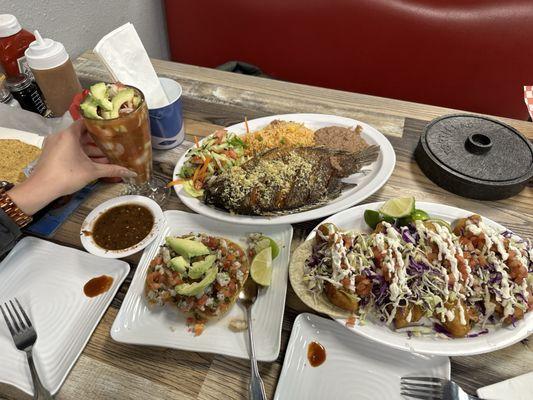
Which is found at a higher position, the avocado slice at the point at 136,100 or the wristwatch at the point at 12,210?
the avocado slice at the point at 136,100

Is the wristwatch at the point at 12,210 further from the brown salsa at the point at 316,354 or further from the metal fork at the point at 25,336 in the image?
the brown salsa at the point at 316,354

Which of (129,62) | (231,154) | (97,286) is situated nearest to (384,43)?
(231,154)

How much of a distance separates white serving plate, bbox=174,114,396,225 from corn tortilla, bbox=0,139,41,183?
32.5 inches

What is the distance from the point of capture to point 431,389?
121 centimetres

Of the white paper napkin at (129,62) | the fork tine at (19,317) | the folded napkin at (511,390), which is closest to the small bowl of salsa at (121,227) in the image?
the fork tine at (19,317)

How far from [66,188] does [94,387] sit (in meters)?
0.88

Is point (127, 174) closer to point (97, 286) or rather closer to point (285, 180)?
point (97, 286)

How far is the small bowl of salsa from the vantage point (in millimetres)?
1629

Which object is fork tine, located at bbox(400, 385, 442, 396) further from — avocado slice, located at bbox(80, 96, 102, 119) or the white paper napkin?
the white paper napkin

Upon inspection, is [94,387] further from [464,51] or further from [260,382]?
[464,51]

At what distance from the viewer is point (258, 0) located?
3.15 meters

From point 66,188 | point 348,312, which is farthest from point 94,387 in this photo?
point 348,312

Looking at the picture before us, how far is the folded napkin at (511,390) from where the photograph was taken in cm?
121

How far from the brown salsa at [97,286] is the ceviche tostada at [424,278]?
0.80 meters
